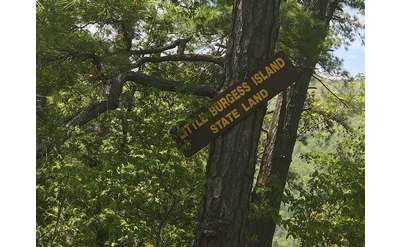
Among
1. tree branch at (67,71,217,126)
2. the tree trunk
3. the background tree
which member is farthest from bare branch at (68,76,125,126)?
the background tree

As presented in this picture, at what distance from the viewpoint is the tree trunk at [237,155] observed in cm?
408

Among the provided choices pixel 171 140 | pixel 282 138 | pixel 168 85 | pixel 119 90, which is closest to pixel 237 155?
pixel 171 140

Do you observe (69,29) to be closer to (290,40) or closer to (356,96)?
(290,40)

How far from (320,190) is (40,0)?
3636mm

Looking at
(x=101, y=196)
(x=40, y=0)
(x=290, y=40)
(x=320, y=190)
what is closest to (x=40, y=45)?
(x=40, y=0)

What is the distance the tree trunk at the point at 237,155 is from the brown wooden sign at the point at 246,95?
0.22 feet

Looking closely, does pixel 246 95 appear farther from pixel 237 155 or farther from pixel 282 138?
pixel 282 138

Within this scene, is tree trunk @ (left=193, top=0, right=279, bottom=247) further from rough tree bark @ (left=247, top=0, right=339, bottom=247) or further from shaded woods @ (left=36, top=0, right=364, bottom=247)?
rough tree bark @ (left=247, top=0, right=339, bottom=247)

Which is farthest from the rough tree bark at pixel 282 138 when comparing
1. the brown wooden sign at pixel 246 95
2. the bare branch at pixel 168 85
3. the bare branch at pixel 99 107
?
the bare branch at pixel 99 107

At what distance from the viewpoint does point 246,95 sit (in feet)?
13.4

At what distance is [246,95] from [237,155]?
1.65 ft

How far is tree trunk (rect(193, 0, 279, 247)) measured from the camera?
161 inches

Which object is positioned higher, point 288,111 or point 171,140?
point 288,111

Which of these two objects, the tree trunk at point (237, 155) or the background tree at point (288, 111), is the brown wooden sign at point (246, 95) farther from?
the background tree at point (288, 111)
